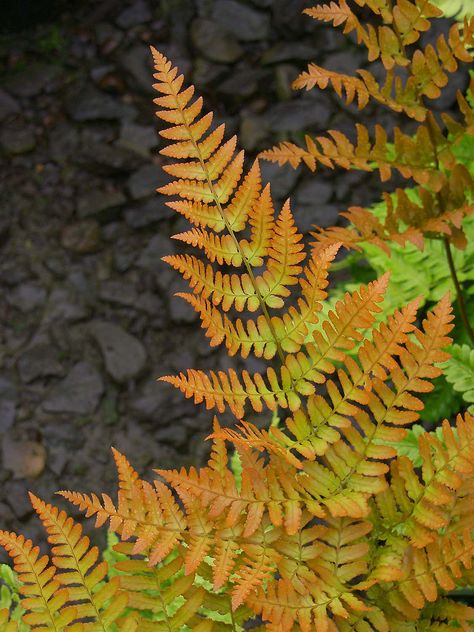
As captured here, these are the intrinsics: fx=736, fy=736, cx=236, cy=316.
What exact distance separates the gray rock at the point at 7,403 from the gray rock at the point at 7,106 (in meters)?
1.48

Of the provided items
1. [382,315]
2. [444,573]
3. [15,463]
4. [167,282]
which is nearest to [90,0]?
[167,282]

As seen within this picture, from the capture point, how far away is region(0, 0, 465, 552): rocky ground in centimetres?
301

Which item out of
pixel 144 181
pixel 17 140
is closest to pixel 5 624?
pixel 144 181

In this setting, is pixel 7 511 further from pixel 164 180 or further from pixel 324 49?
pixel 324 49

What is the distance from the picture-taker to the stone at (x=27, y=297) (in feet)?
10.9

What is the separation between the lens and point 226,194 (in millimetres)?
939

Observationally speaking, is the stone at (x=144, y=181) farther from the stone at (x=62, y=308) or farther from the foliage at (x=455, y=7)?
the foliage at (x=455, y=7)

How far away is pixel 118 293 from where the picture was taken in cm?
332

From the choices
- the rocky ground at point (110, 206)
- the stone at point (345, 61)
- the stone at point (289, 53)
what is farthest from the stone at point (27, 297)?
the stone at point (345, 61)

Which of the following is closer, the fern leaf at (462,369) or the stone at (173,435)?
the fern leaf at (462,369)

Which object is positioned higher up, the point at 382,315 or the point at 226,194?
the point at 226,194

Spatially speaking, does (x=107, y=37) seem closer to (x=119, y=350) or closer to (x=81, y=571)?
(x=119, y=350)

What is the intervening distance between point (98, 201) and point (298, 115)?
41.5 inches

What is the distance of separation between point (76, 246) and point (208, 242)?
262 cm
